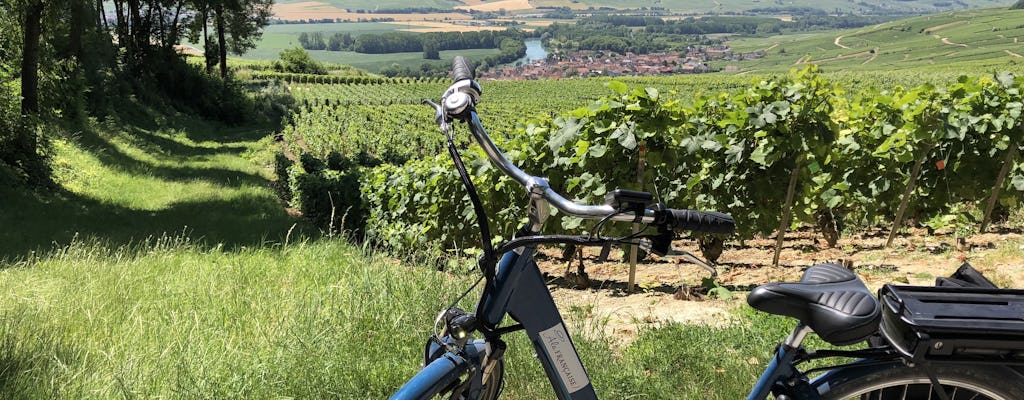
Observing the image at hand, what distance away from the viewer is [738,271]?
6223 millimetres

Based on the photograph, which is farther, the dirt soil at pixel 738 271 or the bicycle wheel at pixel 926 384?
the dirt soil at pixel 738 271

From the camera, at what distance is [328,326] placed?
349 cm

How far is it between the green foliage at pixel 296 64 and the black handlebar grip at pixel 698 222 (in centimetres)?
7894

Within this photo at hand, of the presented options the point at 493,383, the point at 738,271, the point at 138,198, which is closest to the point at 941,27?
the point at 138,198

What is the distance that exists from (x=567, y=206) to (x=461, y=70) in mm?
582

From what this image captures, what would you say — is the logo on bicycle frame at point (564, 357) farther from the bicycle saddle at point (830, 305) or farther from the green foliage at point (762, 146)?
the green foliage at point (762, 146)

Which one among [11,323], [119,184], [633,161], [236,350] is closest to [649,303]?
[633,161]

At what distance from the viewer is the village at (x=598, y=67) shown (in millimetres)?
102812

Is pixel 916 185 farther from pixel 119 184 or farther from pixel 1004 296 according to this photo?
pixel 119 184

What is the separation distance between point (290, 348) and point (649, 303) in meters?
2.99

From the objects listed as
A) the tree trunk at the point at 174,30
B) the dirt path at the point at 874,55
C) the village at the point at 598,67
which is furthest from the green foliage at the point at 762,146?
the dirt path at the point at 874,55

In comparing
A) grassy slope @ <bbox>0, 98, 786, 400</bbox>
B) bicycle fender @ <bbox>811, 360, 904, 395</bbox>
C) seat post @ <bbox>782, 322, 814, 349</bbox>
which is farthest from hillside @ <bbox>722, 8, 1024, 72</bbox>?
seat post @ <bbox>782, 322, 814, 349</bbox>

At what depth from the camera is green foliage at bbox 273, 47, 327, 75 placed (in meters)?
75.8

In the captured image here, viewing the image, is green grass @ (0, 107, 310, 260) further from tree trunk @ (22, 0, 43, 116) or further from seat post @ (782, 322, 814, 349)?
seat post @ (782, 322, 814, 349)
